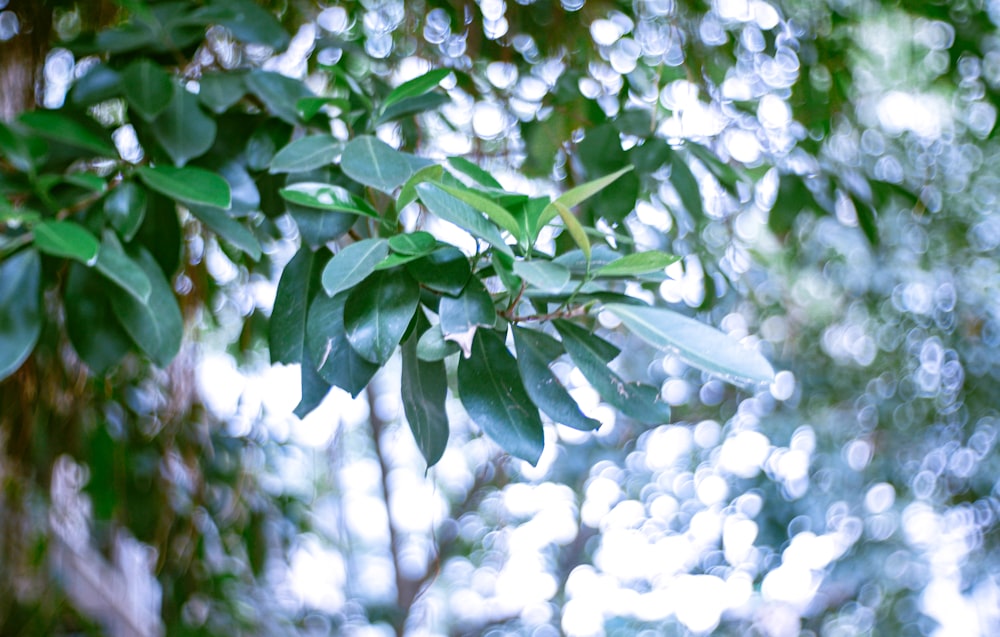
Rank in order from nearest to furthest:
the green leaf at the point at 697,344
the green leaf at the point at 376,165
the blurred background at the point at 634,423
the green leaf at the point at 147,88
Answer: the green leaf at the point at 697,344, the green leaf at the point at 376,165, the green leaf at the point at 147,88, the blurred background at the point at 634,423

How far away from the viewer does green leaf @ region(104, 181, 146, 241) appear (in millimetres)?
625

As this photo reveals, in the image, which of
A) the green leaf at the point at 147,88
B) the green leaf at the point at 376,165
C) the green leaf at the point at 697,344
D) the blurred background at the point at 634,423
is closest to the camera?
the green leaf at the point at 697,344

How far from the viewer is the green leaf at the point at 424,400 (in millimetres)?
537

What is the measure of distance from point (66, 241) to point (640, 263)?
349 millimetres

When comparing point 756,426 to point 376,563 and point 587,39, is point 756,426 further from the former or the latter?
point 376,563

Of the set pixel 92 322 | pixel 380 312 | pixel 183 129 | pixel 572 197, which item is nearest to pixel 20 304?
pixel 92 322

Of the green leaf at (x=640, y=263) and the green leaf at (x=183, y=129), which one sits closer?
the green leaf at (x=640, y=263)

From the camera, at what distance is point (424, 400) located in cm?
55

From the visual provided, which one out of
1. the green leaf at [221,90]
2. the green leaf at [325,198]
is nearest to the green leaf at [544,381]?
the green leaf at [325,198]

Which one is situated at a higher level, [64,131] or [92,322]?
[64,131]

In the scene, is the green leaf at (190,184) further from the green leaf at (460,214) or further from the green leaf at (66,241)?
the green leaf at (460,214)

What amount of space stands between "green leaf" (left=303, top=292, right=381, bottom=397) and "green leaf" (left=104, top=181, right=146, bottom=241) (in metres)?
0.17

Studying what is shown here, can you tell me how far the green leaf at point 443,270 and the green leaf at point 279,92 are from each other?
0.24 metres

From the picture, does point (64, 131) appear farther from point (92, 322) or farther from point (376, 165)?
point (376, 165)
